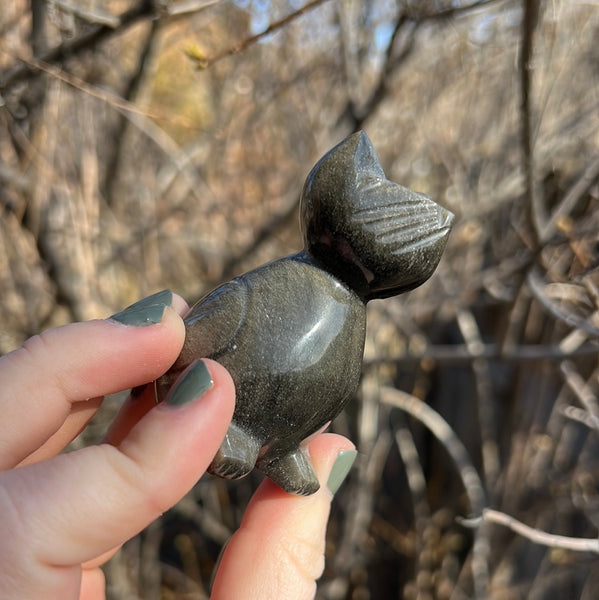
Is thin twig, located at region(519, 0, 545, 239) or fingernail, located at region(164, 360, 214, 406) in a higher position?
thin twig, located at region(519, 0, 545, 239)

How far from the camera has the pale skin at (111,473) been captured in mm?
580

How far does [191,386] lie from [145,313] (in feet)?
0.47

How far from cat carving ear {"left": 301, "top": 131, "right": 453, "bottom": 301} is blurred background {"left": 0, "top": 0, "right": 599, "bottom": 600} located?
0.70 meters

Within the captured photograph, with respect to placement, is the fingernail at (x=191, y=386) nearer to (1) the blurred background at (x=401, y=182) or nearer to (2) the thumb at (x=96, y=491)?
(2) the thumb at (x=96, y=491)

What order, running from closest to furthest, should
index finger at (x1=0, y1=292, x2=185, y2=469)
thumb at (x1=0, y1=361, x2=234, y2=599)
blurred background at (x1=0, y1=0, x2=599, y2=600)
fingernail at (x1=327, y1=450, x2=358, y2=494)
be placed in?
1. thumb at (x1=0, y1=361, x2=234, y2=599)
2. index finger at (x1=0, y1=292, x2=185, y2=469)
3. fingernail at (x1=327, y1=450, x2=358, y2=494)
4. blurred background at (x1=0, y1=0, x2=599, y2=600)

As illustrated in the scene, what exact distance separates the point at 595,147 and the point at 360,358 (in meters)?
1.54

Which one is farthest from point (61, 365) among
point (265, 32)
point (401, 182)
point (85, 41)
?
point (401, 182)

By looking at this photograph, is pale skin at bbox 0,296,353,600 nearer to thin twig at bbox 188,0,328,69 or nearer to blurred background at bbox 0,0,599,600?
thin twig at bbox 188,0,328,69

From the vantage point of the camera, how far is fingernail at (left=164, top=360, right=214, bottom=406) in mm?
665

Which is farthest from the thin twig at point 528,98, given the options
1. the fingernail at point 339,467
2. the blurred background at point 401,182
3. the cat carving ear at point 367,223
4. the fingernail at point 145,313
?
the fingernail at point 145,313

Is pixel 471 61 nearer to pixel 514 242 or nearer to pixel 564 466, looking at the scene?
pixel 514 242

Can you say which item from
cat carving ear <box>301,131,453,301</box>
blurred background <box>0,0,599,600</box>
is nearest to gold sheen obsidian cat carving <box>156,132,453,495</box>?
cat carving ear <box>301,131,453,301</box>

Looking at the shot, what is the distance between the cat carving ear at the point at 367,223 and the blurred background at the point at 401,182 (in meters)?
0.70

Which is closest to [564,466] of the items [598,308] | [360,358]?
[598,308]
